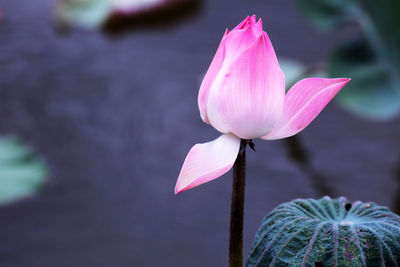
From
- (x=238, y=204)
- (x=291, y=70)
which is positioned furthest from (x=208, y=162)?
(x=291, y=70)

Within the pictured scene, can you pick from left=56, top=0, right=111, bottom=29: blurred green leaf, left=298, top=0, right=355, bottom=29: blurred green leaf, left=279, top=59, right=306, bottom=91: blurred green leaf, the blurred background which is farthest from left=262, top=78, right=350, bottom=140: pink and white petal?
left=56, top=0, right=111, bottom=29: blurred green leaf

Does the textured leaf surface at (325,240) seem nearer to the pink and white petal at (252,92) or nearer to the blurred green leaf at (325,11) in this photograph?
the pink and white petal at (252,92)

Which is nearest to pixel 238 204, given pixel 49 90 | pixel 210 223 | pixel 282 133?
pixel 282 133

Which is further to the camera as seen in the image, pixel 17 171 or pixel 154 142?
pixel 154 142

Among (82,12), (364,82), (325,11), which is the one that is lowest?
(364,82)

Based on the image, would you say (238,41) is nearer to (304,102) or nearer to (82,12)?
(304,102)

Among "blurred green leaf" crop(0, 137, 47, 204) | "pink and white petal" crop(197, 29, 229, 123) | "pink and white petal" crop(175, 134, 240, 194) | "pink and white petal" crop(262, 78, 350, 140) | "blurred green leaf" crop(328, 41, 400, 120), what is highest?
"blurred green leaf" crop(328, 41, 400, 120)

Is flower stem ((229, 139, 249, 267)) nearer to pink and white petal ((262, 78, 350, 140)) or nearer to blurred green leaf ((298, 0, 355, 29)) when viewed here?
pink and white petal ((262, 78, 350, 140))

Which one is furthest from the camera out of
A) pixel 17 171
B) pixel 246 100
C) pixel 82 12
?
pixel 82 12
